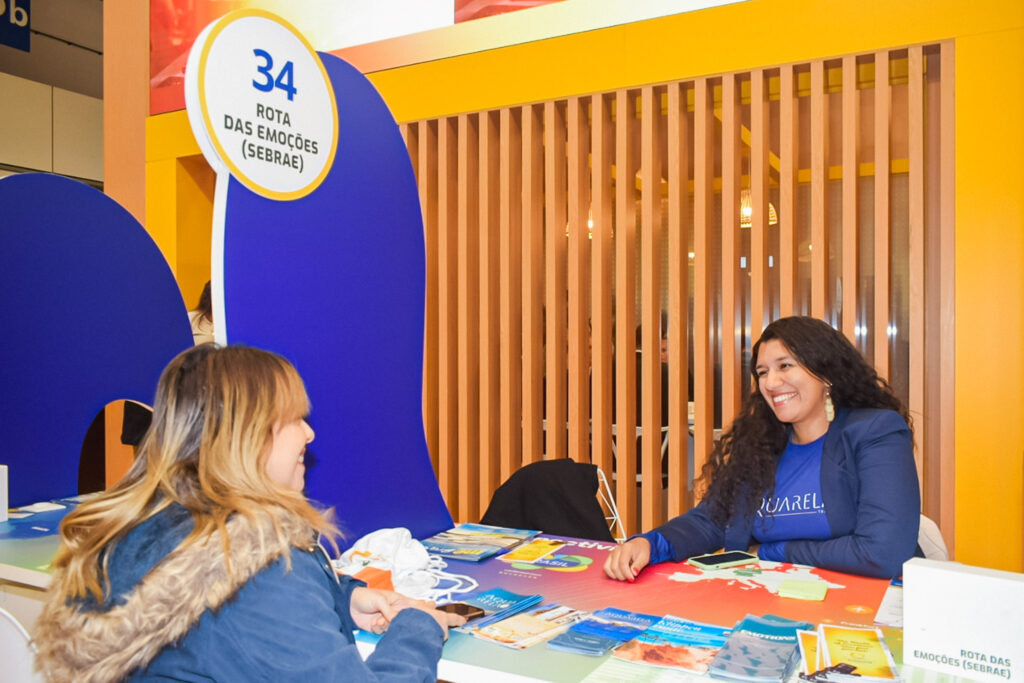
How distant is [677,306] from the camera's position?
12.4ft

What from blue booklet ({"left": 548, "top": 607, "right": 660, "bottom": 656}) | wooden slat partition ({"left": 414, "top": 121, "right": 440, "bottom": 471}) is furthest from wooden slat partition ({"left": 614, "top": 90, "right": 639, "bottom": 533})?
blue booklet ({"left": 548, "top": 607, "right": 660, "bottom": 656})

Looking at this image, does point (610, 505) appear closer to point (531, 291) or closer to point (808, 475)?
point (808, 475)

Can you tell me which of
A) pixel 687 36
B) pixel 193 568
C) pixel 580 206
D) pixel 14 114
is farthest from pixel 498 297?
pixel 14 114

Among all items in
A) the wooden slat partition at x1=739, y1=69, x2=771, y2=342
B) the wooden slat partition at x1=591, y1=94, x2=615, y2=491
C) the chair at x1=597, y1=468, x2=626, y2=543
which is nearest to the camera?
the chair at x1=597, y1=468, x2=626, y2=543

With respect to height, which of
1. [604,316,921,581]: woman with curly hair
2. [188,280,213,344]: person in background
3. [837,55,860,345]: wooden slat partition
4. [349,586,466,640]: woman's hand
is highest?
[837,55,860,345]: wooden slat partition

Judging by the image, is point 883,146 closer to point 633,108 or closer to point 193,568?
point 633,108

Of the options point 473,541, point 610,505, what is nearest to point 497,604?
point 473,541

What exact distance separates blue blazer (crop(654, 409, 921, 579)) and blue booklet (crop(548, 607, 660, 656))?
524mm

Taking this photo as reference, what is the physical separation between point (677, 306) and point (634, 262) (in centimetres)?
37

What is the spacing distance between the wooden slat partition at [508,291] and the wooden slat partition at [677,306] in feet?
2.76

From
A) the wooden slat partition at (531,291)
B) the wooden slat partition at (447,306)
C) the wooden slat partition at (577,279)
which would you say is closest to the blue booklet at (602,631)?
the wooden slat partition at (577,279)

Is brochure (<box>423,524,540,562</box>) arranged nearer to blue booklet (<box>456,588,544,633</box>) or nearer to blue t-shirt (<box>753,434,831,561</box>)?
blue booklet (<box>456,588,544,633</box>)

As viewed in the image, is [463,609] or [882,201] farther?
[882,201]

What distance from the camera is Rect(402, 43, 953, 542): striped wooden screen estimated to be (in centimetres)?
334
